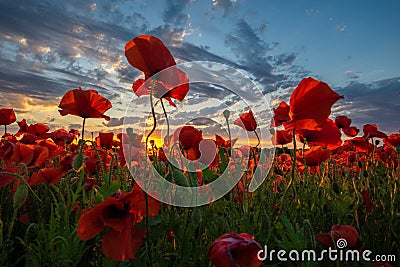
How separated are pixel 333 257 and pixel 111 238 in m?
1.25

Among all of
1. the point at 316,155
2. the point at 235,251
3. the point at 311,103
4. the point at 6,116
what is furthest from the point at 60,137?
the point at 235,251

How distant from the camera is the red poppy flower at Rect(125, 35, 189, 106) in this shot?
49.8 inches

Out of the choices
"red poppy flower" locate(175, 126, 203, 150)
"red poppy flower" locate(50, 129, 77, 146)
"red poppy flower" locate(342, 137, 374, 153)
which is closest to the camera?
"red poppy flower" locate(175, 126, 203, 150)

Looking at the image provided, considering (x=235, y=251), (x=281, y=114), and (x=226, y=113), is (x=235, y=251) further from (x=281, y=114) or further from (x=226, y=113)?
(x=226, y=113)

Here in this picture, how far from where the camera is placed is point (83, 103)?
2186 mm

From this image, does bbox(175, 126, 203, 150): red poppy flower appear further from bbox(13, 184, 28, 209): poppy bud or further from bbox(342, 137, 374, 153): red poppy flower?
bbox(342, 137, 374, 153): red poppy flower

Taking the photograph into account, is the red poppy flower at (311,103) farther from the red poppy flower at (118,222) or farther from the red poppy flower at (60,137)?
the red poppy flower at (60,137)

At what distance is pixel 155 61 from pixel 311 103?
655 mm

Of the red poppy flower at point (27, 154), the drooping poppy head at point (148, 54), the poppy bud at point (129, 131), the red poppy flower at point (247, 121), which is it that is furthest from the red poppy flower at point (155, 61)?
the red poppy flower at point (27, 154)

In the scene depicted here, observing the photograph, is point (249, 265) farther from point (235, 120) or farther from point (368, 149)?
point (368, 149)

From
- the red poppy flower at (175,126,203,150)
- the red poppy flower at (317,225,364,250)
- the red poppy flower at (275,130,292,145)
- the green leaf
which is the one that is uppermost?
the red poppy flower at (275,130,292,145)

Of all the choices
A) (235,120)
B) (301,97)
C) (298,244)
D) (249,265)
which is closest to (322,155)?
(235,120)

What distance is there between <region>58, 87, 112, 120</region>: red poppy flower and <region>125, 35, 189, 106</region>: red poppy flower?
3.03 feet

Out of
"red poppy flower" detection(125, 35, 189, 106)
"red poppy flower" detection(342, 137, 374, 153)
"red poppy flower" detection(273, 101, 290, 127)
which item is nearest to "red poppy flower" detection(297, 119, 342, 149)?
"red poppy flower" detection(273, 101, 290, 127)
